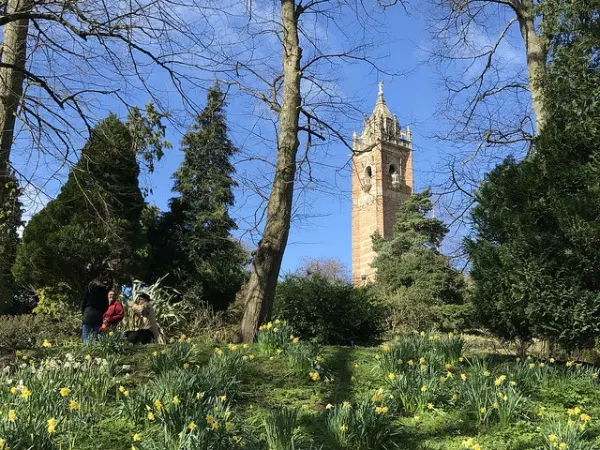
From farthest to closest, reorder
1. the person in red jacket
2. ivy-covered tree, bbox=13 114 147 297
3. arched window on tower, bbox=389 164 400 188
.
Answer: arched window on tower, bbox=389 164 400 188
ivy-covered tree, bbox=13 114 147 297
the person in red jacket

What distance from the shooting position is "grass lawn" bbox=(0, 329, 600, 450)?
3557mm

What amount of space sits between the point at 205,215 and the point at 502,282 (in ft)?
43.8

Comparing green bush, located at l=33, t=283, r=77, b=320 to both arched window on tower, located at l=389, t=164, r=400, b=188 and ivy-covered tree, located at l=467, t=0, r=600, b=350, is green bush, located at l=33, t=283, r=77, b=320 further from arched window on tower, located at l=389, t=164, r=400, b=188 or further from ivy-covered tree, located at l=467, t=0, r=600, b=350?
arched window on tower, located at l=389, t=164, r=400, b=188

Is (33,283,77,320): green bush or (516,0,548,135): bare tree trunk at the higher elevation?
(516,0,548,135): bare tree trunk

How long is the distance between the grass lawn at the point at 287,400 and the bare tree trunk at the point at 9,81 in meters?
2.18

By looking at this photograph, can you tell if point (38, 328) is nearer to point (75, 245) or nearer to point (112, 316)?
point (75, 245)

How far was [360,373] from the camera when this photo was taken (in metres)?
5.61

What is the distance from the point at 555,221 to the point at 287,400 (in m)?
3.45

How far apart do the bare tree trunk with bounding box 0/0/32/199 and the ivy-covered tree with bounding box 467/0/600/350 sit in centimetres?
550

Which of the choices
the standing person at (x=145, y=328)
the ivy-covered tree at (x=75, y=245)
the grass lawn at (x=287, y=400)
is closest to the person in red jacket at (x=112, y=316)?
the standing person at (x=145, y=328)

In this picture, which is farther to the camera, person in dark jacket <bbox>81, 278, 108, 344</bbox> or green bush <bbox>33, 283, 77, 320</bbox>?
green bush <bbox>33, 283, 77, 320</bbox>

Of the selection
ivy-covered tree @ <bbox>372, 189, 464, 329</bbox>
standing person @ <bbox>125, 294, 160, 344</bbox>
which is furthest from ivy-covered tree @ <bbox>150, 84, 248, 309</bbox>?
standing person @ <bbox>125, 294, 160, 344</bbox>

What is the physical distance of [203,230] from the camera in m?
17.9

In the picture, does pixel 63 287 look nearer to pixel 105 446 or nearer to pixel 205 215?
pixel 205 215
